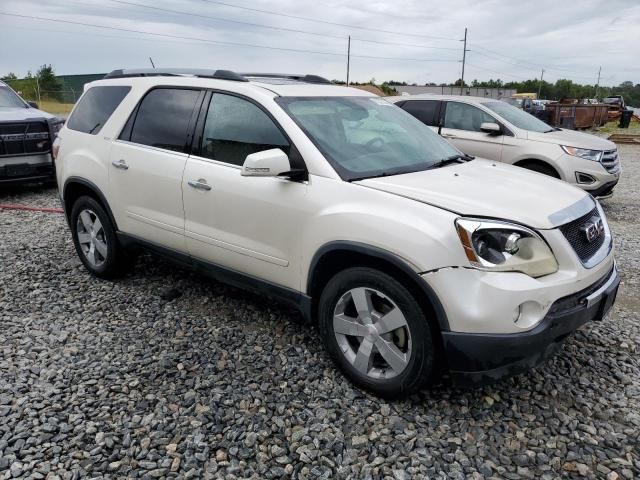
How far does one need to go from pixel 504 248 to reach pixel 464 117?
20.9ft

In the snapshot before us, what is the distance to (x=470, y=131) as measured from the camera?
837 centimetres

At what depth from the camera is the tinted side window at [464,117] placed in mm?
8328

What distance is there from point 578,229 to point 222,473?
2.29 meters

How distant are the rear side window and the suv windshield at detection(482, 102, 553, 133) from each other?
5.95 metres

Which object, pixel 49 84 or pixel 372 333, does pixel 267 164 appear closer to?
pixel 372 333

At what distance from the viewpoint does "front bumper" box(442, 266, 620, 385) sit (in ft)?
8.36

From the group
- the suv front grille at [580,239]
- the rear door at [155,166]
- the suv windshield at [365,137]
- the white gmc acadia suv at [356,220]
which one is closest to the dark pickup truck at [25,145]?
the white gmc acadia suv at [356,220]

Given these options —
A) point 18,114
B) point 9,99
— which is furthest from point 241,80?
point 9,99

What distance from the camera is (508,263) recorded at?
8.52ft

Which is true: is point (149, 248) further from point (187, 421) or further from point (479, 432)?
point (479, 432)

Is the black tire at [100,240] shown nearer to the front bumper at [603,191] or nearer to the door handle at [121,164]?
the door handle at [121,164]

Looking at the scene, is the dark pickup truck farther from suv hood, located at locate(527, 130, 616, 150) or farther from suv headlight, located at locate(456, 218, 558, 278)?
suv headlight, located at locate(456, 218, 558, 278)

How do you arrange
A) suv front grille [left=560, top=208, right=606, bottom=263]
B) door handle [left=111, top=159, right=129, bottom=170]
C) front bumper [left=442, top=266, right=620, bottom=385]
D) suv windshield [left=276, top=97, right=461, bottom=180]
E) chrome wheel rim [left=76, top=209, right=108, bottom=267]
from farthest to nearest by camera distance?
1. chrome wheel rim [left=76, top=209, right=108, bottom=267]
2. door handle [left=111, top=159, right=129, bottom=170]
3. suv windshield [left=276, top=97, right=461, bottom=180]
4. suv front grille [left=560, top=208, right=606, bottom=263]
5. front bumper [left=442, top=266, right=620, bottom=385]

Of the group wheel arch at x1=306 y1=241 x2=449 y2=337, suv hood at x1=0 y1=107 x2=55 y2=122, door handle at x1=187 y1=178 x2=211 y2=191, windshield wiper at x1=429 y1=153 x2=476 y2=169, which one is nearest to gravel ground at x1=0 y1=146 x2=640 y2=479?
wheel arch at x1=306 y1=241 x2=449 y2=337
